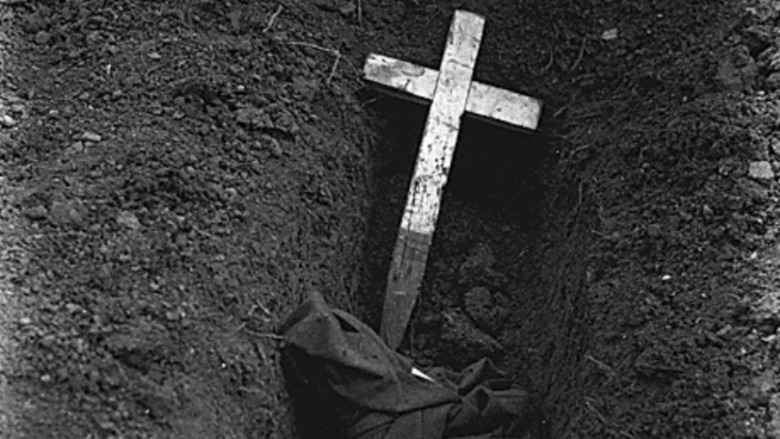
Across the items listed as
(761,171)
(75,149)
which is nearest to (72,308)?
(75,149)

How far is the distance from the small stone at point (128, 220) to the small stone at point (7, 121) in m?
0.46

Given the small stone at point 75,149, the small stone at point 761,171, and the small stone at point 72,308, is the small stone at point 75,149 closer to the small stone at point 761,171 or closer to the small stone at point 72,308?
the small stone at point 72,308

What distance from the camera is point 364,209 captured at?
387 centimetres

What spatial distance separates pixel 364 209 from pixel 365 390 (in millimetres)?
837

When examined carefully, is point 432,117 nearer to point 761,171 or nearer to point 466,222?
point 466,222

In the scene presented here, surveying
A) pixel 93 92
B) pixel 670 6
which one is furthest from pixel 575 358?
pixel 93 92

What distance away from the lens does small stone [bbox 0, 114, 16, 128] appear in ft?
11.1

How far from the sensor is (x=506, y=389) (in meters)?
3.50

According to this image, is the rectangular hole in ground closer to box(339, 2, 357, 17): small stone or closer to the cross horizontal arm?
the cross horizontal arm

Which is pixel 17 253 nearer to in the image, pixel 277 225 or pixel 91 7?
pixel 277 225

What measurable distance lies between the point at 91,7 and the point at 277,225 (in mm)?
874

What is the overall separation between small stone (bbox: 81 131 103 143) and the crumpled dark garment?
25.8 inches

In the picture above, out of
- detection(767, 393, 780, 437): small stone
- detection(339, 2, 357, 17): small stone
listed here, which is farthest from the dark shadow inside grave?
detection(767, 393, 780, 437): small stone

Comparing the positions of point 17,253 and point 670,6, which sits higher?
point 670,6
